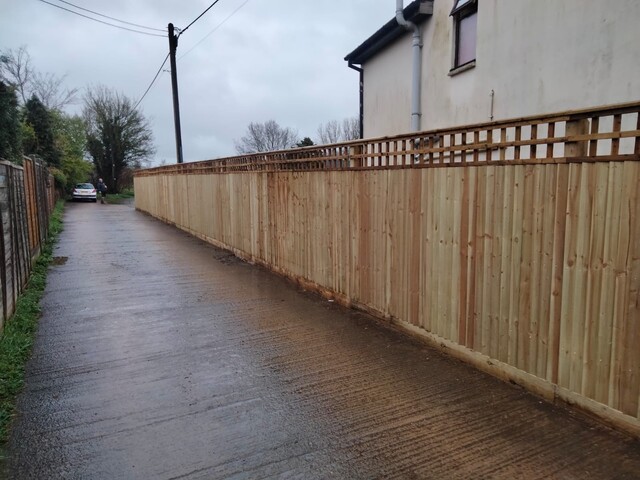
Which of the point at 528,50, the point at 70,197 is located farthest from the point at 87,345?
the point at 70,197

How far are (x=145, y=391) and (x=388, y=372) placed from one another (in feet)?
6.05

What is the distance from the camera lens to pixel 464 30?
7957 millimetres

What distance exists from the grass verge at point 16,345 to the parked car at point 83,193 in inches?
1066

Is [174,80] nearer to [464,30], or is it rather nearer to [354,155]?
[464,30]

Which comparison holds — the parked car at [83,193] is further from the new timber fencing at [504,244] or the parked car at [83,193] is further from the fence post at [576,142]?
the fence post at [576,142]

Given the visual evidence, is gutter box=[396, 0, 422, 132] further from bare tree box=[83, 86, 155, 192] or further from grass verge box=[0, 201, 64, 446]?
bare tree box=[83, 86, 155, 192]

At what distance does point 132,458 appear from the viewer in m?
2.53

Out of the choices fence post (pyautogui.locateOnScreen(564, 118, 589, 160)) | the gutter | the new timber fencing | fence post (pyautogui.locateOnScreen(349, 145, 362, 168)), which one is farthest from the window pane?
fence post (pyautogui.locateOnScreen(564, 118, 589, 160))

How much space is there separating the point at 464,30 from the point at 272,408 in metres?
7.35

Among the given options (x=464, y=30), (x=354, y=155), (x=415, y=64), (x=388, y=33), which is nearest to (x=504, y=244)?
(x=354, y=155)

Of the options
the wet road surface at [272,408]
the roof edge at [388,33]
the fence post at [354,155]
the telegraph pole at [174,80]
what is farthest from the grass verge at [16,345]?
the telegraph pole at [174,80]

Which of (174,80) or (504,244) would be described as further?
(174,80)

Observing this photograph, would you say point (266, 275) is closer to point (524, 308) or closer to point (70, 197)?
point (524, 308)

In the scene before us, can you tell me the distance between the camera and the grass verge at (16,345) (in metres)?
3.09
